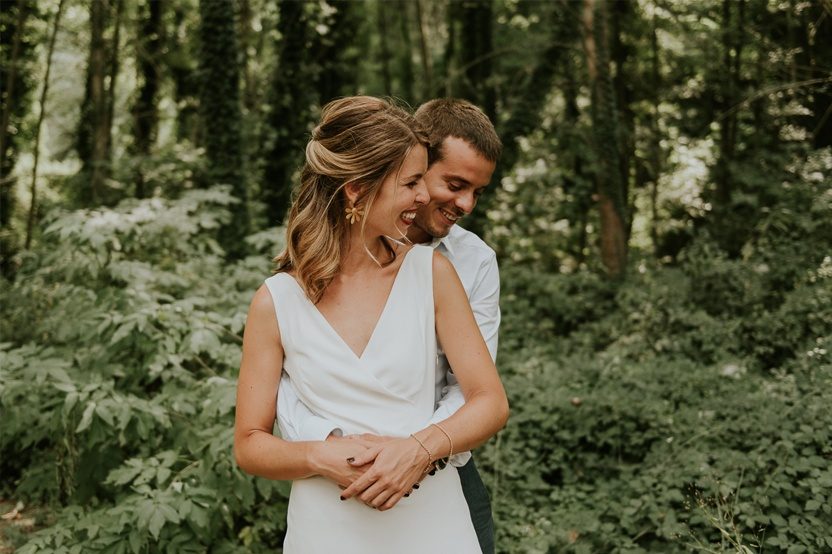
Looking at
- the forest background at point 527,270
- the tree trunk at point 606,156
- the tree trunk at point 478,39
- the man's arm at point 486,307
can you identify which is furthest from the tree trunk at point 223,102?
the man's arm at point 486,307

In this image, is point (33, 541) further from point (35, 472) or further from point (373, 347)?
point (373, 347)

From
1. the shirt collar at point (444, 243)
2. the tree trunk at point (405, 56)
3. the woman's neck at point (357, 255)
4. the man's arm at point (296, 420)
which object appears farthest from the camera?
the tree trunk at point (405, 56)

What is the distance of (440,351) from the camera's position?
7.26 feet

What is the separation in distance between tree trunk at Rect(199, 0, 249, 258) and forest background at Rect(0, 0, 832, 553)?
4 centimetres

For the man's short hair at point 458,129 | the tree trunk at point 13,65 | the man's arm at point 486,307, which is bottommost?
the man's arm at point 486,307

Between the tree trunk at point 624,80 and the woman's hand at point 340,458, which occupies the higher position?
the tree trunk at point 624,80

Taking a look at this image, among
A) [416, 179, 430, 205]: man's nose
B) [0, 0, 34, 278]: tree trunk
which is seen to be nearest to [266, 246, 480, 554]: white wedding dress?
[416, 179, 430, 205]: man's nose

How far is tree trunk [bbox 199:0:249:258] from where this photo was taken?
385 inches

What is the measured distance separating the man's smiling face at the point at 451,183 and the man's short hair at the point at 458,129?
0.06 feet

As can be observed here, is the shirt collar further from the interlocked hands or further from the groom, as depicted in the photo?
the interlocked hands

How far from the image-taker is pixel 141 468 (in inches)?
139

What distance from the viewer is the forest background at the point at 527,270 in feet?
12.8

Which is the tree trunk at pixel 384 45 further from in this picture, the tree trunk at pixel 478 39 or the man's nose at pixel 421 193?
the man's nose at pixel 421 193

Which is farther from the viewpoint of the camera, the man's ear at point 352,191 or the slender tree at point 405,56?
the slender tree at point 405,56
